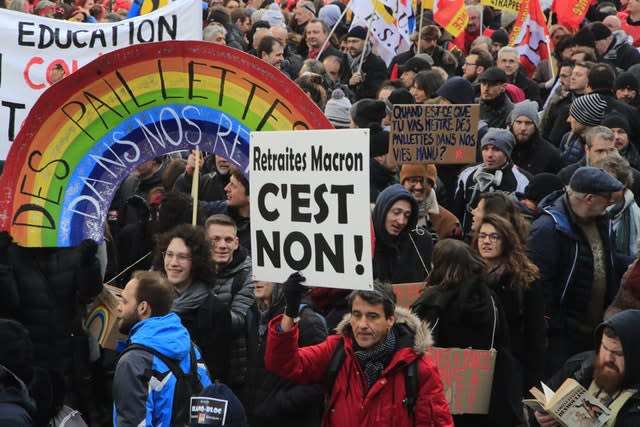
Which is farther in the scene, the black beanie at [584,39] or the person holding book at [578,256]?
the black beanie at [584,39]

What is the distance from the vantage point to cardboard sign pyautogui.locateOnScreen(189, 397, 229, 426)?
187 inches

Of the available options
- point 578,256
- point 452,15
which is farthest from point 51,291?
point 452,15

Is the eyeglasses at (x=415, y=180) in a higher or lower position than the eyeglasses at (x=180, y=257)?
higher

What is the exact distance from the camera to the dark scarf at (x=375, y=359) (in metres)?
5.57

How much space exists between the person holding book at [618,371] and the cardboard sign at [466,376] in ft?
3.13

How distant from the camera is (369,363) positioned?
5.58 m

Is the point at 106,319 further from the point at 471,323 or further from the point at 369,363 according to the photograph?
the point at 369,363

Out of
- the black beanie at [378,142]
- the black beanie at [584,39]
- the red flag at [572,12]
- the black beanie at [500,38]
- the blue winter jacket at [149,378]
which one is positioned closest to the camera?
the blue winter jacket at [149,378]

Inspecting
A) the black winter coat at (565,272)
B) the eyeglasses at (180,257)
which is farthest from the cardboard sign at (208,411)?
the black winter coat at (565,272)

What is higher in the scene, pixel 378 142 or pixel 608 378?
pixel 378 142

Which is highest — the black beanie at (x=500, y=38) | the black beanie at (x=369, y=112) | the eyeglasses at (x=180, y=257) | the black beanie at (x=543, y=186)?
the black beanie at (x=500, y=38)

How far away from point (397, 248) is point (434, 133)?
1.43 m

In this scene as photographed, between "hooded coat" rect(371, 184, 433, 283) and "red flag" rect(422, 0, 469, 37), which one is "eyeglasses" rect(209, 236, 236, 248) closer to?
"hooded coat" rect(371, 184, 433, 283)

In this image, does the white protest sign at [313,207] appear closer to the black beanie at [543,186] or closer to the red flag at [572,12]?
the black beanie at [543,186]
